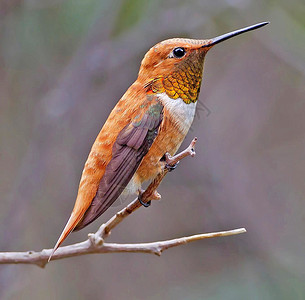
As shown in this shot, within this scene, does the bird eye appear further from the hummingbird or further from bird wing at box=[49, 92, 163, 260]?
bird wing at box=[49, 92, 163, 260]

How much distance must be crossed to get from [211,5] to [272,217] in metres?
1.62

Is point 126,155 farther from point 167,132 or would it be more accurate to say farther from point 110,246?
point 110,246

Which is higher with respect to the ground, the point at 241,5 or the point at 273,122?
the point at 241,5

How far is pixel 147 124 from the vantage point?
196cm

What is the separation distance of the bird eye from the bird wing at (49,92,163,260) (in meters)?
0.17

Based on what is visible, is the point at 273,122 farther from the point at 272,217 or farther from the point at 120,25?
the point at 120,25

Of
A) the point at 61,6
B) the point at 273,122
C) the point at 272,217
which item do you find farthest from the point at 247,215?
the point at 61,6

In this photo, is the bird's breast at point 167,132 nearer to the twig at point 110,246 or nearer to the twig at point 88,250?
the twig at point 110,246

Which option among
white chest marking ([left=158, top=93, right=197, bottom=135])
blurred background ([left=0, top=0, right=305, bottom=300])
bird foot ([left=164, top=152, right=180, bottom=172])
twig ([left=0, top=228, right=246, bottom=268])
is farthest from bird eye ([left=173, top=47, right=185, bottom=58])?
blurred background ([left=0, top=0, right=305, bottom=300])

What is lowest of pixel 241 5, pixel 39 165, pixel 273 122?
pixel 39 165

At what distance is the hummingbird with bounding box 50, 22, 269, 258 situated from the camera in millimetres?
1888

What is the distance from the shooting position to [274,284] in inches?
146

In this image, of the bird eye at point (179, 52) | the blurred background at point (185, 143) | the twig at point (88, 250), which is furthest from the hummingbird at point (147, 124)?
the blurred background at point (185, 143)

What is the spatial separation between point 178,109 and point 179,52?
0.20 m
